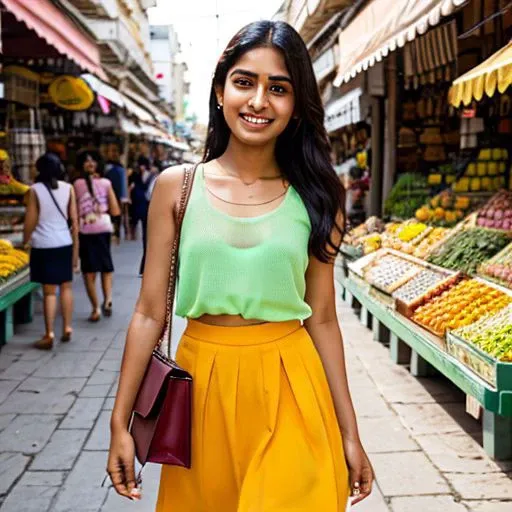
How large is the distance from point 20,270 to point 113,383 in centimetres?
256

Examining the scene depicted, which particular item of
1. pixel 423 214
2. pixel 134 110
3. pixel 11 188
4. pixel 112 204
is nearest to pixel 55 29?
pixel 112 204

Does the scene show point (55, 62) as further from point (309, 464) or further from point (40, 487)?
point (309, 464)

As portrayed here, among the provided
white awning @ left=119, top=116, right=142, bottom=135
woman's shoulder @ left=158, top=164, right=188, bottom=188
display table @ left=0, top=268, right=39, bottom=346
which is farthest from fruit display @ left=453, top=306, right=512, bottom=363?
white awning @ left=119, top=116, right=142, bottom=135

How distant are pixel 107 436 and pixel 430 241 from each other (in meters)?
4.97

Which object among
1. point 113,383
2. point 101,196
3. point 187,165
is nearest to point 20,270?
point 101,196

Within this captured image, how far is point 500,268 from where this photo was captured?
6.38 m

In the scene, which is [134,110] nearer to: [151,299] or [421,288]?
[421,288]

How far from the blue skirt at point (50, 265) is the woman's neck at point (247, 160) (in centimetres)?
A: 558

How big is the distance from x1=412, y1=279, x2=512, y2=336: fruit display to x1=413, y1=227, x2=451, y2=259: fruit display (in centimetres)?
171

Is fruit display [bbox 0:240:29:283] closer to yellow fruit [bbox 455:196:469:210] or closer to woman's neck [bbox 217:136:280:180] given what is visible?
yellow fruit [bbox 455:196:469:210]

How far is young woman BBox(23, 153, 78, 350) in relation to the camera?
7391 mm

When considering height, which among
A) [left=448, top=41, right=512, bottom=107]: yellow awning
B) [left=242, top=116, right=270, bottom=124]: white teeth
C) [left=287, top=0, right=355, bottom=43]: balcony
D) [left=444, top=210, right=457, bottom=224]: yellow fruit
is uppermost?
[left=287, top=0, right=355, bottom=43]: balcony

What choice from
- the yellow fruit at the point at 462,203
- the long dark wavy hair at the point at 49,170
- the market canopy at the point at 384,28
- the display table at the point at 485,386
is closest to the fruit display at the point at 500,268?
the display table at the point at 485,386

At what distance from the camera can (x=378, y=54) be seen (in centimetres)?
796
